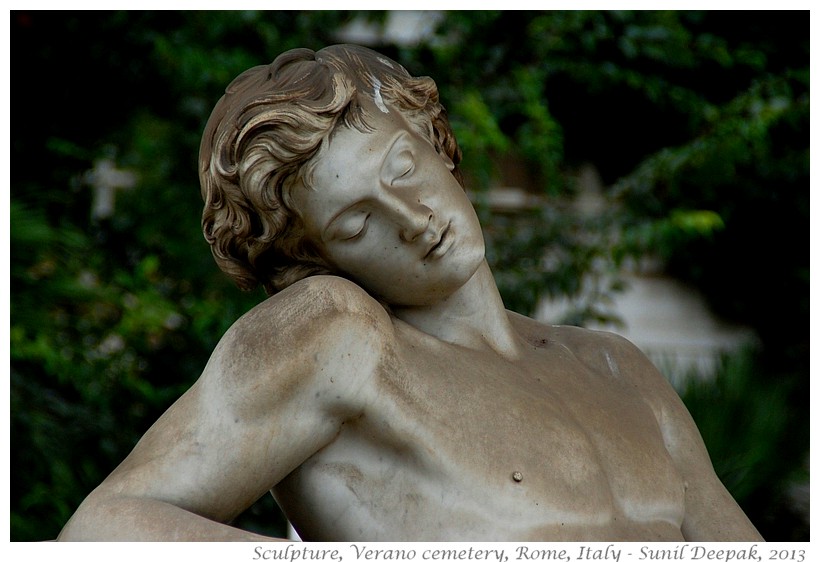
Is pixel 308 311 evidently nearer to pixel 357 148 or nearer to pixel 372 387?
pixel 372 387

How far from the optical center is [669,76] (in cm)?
771

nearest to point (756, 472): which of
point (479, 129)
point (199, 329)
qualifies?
point (479, 129)

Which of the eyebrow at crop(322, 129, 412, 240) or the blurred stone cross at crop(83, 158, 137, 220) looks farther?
the blurred stone cross at crop(83, 158, 137, 220)

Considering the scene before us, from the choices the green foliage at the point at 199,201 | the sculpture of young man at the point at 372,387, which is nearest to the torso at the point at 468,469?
the sculpture of young man at the point at 372,387

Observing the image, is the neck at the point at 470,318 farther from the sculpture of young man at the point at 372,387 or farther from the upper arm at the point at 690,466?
the upper arm at the point at 690,466

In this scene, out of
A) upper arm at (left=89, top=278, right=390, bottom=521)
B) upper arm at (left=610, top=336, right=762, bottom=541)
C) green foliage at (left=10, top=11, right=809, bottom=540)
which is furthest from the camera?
green foliage at (left=10, top=11, right=809, bottom=540)

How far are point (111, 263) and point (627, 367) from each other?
4.29 m

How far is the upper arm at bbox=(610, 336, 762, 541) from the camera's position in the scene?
259 cm

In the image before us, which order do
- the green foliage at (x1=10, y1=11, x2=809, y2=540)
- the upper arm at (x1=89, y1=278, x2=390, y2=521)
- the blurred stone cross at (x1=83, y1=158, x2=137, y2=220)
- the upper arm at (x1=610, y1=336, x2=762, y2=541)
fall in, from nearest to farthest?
the upper arm at (x1=89, y1=278, x2=390, y2=521) → the upper arm at (x1=610, y1=336, x2=762, y2=541) → the green foliage at (x1=10, y1=11, x2=809, y2=540) → the blurred stone cross at (x1=83, y1=158, x2=137, y2=220)

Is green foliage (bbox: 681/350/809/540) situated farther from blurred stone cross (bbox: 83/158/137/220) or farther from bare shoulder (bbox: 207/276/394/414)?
bare shoulder (bbox: 207/276/394/414)

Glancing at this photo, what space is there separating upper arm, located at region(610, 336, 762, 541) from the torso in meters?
0.10

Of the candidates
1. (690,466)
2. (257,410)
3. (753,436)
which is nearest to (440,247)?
(257,410)

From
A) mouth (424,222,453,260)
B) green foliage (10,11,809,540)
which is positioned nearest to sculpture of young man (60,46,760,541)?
mouth (424,222,453,260)

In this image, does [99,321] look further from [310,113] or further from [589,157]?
[310,113]
